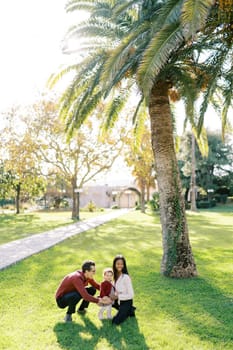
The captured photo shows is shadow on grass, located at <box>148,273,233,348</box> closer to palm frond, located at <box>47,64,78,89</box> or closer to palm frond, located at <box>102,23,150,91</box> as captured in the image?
palm frond, located at <box>102,23,150,91</box>

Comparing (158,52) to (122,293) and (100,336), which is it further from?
(100,336)

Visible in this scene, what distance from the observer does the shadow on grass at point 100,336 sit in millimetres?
4672

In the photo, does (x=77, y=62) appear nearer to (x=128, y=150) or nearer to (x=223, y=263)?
(x=223, y=263)

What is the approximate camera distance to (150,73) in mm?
6137

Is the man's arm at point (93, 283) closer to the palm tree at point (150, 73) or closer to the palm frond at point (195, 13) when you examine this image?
the palm tree at point (150, 73)

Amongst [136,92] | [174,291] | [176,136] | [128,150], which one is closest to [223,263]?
[174,291]

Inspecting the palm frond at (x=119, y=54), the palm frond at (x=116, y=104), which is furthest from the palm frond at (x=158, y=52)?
the palm frond at (x=116, y=104)

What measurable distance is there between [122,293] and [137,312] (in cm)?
64

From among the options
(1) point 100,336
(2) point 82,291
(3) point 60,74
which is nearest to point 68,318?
(2) point 82,291

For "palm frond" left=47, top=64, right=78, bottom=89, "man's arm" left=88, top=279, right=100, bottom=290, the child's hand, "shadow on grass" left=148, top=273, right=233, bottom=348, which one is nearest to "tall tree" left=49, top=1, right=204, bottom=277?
"palm frond" left=47, top=64, right=78, bottom=89

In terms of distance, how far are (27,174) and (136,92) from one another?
66.2 feet

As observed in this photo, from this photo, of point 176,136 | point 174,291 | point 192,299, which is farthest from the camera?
point 176,136

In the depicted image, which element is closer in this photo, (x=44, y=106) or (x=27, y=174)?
(x=44, y=106)

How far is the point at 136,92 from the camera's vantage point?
9.77 meters
